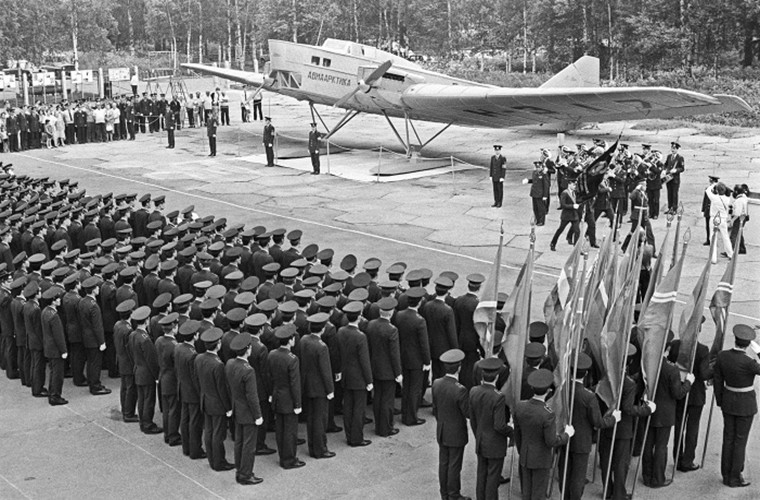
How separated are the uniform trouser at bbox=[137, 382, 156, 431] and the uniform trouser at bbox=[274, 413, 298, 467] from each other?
1.67 m

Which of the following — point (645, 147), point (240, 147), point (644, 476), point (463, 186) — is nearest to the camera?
point (644, 476)

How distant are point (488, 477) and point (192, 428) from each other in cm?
317

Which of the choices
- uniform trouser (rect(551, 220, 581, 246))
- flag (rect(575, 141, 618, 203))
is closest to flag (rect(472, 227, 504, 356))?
uniform trouser (rect(551, 220, 581, 246))

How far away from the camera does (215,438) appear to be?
8875mm

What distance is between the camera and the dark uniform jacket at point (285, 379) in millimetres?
8781

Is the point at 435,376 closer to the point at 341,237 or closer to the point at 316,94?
the point at 341,237

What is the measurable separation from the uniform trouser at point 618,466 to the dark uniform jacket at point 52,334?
21.0ft

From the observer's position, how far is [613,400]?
7.99m

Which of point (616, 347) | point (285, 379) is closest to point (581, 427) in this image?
point (616, 347)

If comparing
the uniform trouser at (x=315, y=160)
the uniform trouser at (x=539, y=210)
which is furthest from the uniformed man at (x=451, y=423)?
the uniform trouser at (x=315, y=160)

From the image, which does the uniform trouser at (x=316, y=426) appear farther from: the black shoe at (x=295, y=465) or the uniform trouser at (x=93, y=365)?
the uniform trouser at (x=93, y=365)

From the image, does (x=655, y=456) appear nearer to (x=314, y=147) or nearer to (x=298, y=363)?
(x=298, y=363)

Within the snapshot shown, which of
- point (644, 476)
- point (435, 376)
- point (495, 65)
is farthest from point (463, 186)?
point (495, 65)

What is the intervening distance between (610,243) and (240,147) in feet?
76.2
